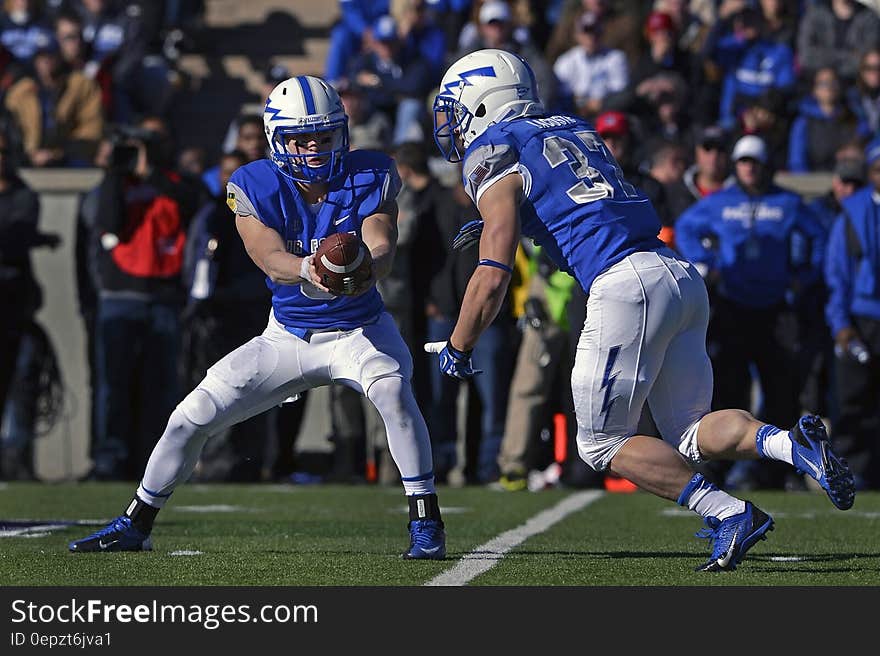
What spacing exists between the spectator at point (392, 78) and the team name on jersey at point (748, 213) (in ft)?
10.3

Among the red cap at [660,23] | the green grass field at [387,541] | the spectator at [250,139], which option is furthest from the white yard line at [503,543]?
the red cap at [660,23]

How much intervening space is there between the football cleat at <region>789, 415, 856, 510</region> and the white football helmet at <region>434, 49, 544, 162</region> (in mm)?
1498

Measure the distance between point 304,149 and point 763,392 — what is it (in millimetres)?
5151

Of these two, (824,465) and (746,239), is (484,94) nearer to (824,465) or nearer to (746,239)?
(824,465)

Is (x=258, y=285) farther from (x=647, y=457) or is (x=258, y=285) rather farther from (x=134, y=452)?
(x=647, y=457)

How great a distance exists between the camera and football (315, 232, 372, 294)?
19.9 ft

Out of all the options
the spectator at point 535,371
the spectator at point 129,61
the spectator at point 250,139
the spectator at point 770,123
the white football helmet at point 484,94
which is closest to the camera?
the white football helmet at point 484,94

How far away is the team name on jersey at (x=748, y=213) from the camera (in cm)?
1072

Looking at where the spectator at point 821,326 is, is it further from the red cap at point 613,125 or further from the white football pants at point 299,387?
the white football pants at point 299,387

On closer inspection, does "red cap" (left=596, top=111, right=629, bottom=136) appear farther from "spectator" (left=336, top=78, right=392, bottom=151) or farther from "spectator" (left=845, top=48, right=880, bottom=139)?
"spectator" (left=845, top=48, right=880, bottom=139)

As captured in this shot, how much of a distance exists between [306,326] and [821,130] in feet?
23.3

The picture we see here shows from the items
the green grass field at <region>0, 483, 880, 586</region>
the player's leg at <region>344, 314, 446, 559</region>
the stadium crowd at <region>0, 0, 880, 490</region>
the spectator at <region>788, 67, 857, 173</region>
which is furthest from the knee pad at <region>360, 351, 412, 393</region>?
the spectator at <region>788, 67, 857, 173</region>

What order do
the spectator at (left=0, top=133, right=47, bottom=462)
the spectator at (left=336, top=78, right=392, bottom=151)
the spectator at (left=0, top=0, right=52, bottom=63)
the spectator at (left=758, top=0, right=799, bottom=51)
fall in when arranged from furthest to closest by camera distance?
the spectator at (left=0, top=0, right=52, bottom=63), the spectator at (left=758, top=0, right=799, bottom=51), the spectator at (left=336, top=78, right=392, bottom=151), the spectator at (left=0, top=133, right=47, bottom=462)

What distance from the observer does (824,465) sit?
5.64 metres
